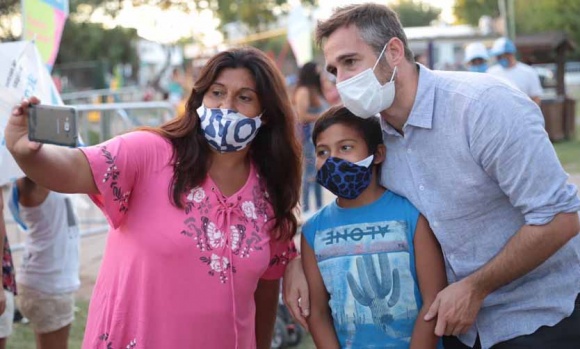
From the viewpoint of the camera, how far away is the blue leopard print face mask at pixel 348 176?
9.78ft

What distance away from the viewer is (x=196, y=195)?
9.73 ft

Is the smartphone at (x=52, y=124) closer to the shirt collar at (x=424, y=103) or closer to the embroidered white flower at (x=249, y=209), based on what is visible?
the embroidered white flower at (x=249, y=209)

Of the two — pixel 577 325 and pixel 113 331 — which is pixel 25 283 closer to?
pixel 113 331

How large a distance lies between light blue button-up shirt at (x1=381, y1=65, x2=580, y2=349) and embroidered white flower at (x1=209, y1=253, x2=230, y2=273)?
27.7 inches

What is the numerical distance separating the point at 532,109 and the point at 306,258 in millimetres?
1008

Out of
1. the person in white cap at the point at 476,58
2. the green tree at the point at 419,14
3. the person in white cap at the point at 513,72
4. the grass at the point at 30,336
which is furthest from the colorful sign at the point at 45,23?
the green tree at the point at 419,14

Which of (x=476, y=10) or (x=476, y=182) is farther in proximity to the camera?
(x=476, y=10)

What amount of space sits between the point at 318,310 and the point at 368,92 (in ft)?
2.75

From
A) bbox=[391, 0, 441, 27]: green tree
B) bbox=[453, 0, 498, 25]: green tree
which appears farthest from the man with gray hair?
bbox=[391, 0, 441, 27]: green tree

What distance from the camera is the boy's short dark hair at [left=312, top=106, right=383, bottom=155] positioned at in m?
3.08

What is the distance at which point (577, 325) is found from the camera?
2846mm

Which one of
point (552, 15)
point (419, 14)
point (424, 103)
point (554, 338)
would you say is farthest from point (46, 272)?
point (419, 14)

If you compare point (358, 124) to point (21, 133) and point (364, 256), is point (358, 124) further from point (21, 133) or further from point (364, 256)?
point (21, 133)

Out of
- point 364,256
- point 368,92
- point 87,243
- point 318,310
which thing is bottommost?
point 87,243
